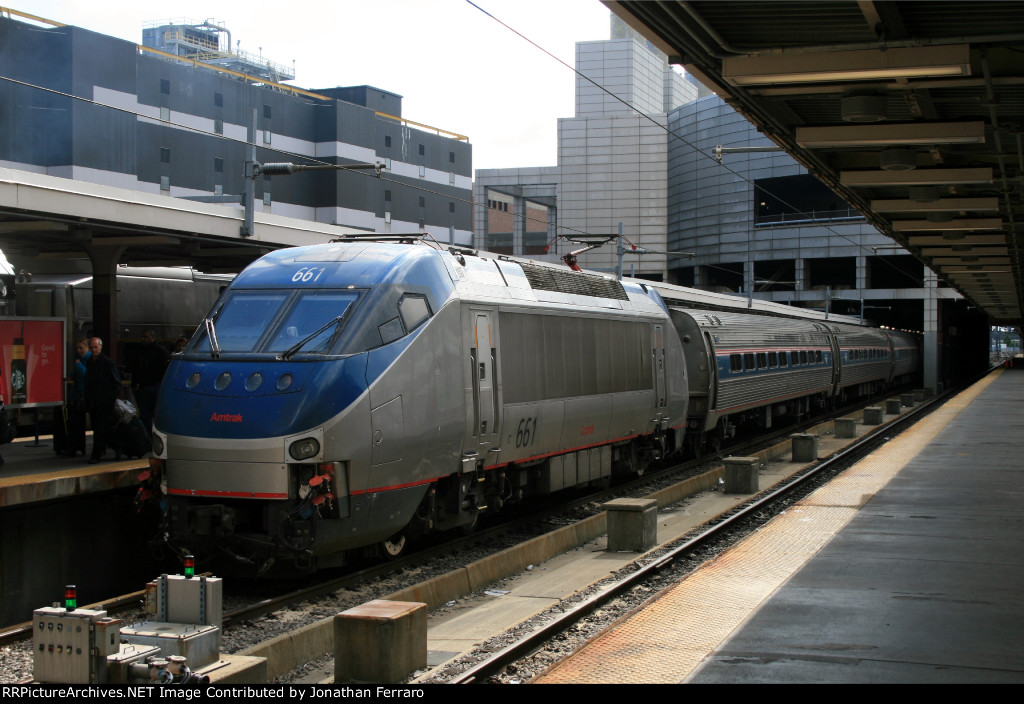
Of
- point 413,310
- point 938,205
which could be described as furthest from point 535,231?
point 413,310

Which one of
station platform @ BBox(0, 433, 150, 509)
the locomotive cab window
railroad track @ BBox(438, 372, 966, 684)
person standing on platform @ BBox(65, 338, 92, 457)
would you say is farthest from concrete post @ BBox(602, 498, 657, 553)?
person standing on platform @ BBox(65, 338, 92, 457)

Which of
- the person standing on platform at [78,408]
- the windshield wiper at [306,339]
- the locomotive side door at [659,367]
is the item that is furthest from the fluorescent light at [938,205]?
the person standing on platform at [78,408]

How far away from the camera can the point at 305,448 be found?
9641 millimetres

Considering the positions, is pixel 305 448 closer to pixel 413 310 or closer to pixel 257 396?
pixel 257 396

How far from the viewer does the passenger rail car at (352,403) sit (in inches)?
382

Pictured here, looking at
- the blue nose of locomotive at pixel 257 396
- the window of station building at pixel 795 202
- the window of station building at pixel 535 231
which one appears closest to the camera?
the blue nose of locomotive at pixel 257 396

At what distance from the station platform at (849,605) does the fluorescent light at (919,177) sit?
14.8 ft

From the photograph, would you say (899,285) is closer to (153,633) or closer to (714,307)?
(714,307)

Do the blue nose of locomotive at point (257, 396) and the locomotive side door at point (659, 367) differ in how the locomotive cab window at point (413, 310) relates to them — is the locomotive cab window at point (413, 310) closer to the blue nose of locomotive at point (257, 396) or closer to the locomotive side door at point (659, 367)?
the blue nose of locomotive at point (257, 396)

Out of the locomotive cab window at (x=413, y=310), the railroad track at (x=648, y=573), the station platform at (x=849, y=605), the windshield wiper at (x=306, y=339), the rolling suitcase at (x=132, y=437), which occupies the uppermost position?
the locomotive cab window at (x=413, y=310)

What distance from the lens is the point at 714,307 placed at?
2658 centimetres

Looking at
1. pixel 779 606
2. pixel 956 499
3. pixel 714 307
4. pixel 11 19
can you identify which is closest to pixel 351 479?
pixel 779 606

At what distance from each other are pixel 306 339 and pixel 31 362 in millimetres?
5522
